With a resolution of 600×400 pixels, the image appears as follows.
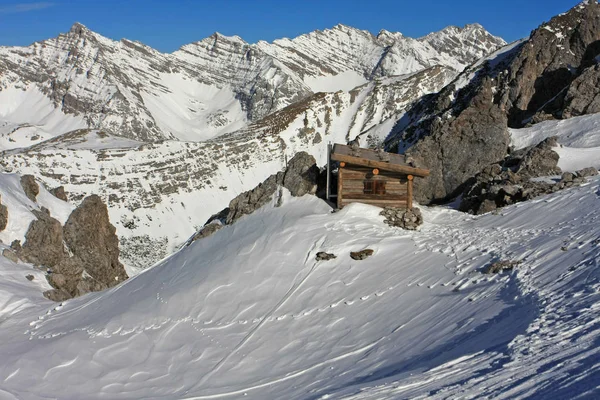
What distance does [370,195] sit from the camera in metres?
22.8

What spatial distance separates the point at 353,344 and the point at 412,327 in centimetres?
147

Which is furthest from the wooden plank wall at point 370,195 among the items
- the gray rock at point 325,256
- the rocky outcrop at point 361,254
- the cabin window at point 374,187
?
the rocky outcrop at point 361,254

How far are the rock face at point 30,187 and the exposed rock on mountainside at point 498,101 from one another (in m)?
29.9

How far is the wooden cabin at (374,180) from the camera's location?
2219cm

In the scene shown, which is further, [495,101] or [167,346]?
[495,101]

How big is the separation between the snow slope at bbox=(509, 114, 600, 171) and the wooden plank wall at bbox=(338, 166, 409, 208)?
760 cm

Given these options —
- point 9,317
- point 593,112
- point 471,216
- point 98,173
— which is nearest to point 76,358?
point 9,317

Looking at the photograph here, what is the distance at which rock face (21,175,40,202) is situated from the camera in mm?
42338

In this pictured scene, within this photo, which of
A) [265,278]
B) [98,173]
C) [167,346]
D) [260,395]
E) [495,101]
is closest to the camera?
[260,395]

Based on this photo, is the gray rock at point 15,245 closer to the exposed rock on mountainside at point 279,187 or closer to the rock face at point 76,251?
the rock face at point 76,251

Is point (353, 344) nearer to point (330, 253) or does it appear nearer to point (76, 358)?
point (330, 253)

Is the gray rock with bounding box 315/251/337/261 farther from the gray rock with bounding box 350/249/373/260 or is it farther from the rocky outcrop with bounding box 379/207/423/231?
the rocky outcrop with bounding box 379/207/423/231

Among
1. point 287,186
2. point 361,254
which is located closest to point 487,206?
point 361,254

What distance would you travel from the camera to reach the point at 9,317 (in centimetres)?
2320
